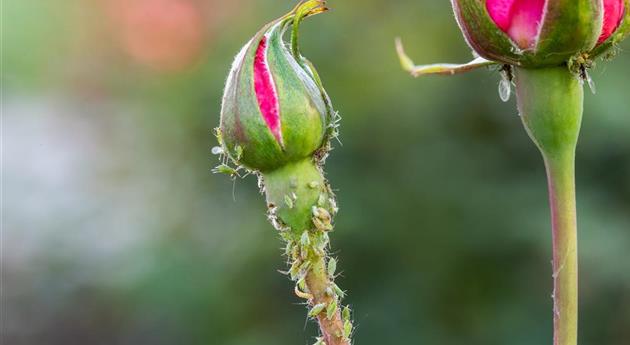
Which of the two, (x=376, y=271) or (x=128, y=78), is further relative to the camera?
(x=128, y=78)

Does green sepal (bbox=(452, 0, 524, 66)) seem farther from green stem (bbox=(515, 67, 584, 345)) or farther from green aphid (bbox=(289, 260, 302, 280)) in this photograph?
green aphid (bbox=(289, 260, 302, 280))

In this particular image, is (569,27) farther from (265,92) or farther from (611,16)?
(265,92)

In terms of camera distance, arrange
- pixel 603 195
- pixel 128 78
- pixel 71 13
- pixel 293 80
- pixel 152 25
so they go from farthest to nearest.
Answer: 1. pixel 71 13
2. pixel 128 78
3. pixel 152 25
4. pixel 603 195
5. pixel 293 80

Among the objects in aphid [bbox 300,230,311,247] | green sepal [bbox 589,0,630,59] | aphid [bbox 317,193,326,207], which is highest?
green sepal [bbox 589,0,630,59]

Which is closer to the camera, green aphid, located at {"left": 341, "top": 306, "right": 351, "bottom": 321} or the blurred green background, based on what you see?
green aphid, located at {"left": 341, "top": 306, "right": 351, "bottom": 321}

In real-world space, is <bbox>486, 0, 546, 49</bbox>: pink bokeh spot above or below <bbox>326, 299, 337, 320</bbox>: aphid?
above

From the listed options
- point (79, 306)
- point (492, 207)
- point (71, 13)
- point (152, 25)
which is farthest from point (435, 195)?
point (71, 13)

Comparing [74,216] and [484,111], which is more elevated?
[74,216]

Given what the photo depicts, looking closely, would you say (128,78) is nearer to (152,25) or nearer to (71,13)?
(152,25)

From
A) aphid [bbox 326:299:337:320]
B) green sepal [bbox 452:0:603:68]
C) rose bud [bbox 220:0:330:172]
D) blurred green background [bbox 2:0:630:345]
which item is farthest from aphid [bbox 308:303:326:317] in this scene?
blurred green background [bbox 2:0:630:345]
